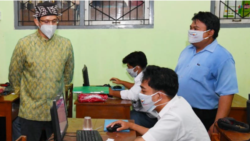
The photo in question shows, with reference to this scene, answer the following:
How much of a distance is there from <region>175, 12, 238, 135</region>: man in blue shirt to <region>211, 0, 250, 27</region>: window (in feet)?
5.69

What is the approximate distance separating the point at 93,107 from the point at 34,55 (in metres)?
→ 0.84

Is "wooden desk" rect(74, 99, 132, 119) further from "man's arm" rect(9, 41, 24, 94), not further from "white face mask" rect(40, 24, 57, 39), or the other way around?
"white face mask" rect(40, 24, 57, 39)

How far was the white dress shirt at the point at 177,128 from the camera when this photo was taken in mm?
1572

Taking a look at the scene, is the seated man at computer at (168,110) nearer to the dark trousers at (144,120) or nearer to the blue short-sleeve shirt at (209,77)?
the blue short-sleeve shirt at (209,77)

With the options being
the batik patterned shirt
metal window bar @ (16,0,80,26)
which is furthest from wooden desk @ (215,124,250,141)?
metal window bar @ (16,0,80,26)

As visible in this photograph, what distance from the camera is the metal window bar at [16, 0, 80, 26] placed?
13.1ft

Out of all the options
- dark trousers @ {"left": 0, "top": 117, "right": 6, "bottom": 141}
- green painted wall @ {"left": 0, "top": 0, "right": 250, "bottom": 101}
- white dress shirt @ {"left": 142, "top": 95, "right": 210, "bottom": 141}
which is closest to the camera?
white dress shirt @ {"left": 142, "top": 95, "right": 210, "bottom": 141}

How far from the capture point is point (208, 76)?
225 cm

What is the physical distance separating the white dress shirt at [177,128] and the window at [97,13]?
252 cm

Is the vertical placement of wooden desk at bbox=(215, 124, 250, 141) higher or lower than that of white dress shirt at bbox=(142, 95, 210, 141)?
lower

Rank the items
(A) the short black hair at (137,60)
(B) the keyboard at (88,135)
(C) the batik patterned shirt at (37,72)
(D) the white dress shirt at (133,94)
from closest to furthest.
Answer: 1. (B) the keyboard at (88,135)
2. (C) the batik patterned shirt at (37,72)
3. (D) the white dress shirt at (133,94)
4. (A) the short black hair at (137,60)

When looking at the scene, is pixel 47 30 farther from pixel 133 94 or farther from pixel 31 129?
pixel 133 94

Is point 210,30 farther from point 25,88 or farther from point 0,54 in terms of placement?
point 0,54

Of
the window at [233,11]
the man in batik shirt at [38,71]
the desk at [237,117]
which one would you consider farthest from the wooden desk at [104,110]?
the window at [233,11]
